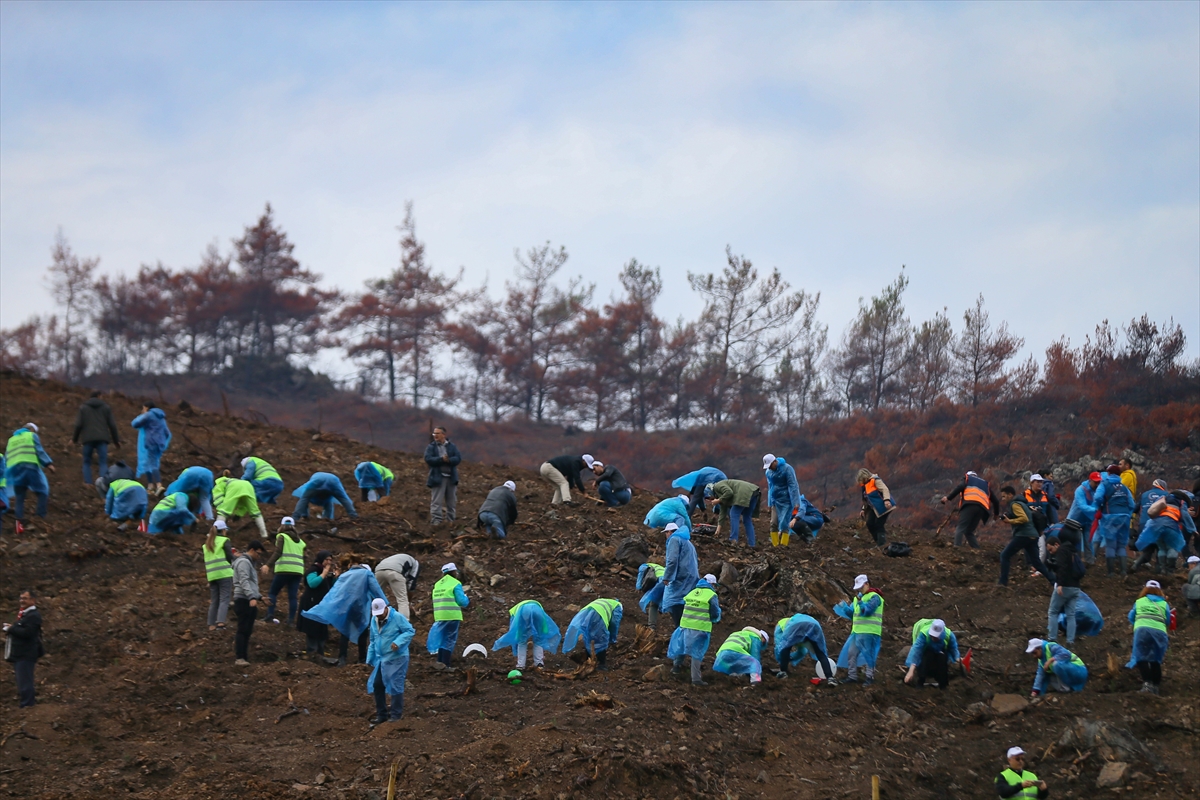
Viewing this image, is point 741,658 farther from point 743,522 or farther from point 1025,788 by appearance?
point 743,522

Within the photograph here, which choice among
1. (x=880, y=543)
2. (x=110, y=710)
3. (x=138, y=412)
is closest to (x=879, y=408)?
(x=880, y=543)

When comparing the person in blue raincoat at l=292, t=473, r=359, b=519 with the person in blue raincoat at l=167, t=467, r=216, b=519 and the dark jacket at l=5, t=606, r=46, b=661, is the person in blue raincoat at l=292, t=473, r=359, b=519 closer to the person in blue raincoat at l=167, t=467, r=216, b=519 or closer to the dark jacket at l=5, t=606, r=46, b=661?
the person in blue raincoat at l=167, t=467, r=216, b=519

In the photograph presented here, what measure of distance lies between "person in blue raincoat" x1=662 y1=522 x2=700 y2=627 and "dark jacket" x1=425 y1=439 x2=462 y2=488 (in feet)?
18.5

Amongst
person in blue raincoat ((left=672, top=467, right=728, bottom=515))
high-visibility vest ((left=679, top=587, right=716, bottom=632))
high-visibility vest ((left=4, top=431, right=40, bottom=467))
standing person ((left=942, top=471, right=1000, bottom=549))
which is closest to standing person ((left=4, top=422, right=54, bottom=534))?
high-visibility vest ((left=4, top=431, right=40, bottom=467))

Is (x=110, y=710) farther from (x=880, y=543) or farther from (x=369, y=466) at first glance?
(x=880, y=543)

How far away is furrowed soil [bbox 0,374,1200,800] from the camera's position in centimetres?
979

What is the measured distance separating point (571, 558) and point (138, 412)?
15366mm

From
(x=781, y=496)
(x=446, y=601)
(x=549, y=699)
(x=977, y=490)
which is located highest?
(x=977, y=490)

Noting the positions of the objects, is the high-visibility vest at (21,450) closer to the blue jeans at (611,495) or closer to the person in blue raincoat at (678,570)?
the blue jeans at (611,495)

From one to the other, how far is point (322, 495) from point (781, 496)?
8.47 metres

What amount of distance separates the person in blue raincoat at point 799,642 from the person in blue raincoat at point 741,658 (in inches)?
14.1

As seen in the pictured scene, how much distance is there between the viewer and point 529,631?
1209 centimetres

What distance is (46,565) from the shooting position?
15.8 metres

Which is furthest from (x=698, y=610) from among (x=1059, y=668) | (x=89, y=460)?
(x=89, y=460)
